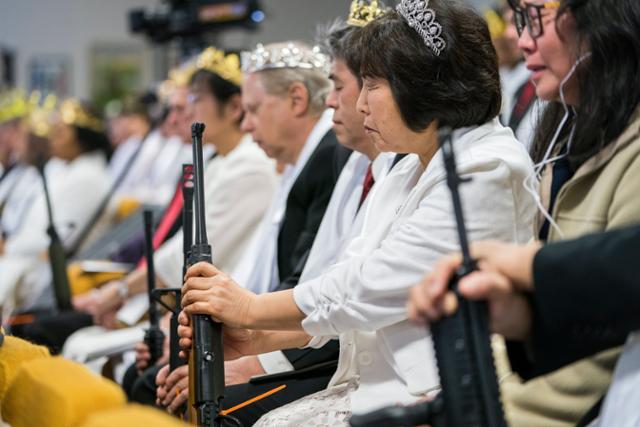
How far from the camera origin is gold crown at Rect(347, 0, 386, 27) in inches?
89.4

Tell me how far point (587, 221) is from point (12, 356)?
0.92 meters

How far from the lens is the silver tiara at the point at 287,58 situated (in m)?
2.70

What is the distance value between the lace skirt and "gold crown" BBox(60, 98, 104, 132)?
3.82 metres

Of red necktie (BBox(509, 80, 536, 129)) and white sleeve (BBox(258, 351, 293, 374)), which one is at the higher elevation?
red necktie (BBox(509, 80, 536, 129))

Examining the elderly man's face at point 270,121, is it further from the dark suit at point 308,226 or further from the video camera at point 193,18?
the video camera at point 193,18

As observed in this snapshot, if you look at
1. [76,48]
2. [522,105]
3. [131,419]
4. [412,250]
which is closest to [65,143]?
[522,105]

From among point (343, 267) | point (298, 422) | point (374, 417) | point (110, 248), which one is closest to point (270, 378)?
point (298, 422)

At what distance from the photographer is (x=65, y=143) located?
5039 mm

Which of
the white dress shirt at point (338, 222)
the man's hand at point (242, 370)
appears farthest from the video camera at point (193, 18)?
the man's hand at point (242, 370)

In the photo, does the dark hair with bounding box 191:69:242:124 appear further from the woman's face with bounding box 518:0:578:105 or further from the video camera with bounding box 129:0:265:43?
the video camera with bounding box 129:0:265:43

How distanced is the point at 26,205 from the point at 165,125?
110 centimetres

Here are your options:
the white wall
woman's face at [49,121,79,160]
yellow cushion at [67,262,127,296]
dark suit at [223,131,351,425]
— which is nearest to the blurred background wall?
the white wall

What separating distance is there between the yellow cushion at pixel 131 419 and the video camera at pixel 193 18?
14.6 feet

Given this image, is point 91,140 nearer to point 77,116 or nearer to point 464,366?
point 77,116
